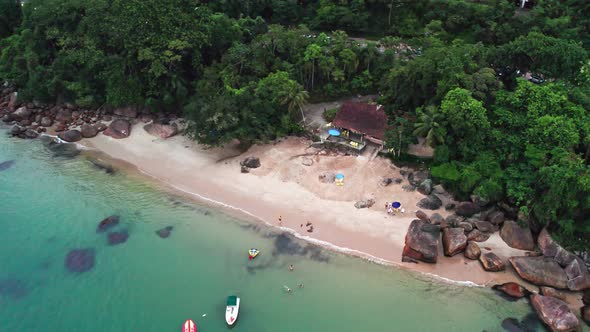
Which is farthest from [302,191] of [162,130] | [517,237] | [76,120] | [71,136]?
[76,120]

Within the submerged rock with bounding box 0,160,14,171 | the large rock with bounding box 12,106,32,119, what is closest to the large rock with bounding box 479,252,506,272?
the submerged rock with bounding box 0,160,14,171

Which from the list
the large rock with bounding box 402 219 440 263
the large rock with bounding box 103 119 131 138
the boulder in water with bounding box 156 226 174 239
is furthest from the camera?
the large rock with bounding box 103 119 131 138

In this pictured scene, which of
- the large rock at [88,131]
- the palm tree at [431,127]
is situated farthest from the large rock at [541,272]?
the large rock at [88,131]

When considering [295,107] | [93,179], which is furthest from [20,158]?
[295,107]

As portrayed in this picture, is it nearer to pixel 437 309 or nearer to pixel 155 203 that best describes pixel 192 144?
pixel 155 203

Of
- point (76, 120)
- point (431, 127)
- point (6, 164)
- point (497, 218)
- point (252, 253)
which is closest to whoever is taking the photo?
point (252, 253)

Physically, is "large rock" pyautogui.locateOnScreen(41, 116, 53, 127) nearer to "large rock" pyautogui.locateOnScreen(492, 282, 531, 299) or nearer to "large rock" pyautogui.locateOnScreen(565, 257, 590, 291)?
"large rock" pyautogui.locateOnScreen(492, 282, 531, 299)

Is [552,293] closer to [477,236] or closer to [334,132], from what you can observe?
[477,236]
